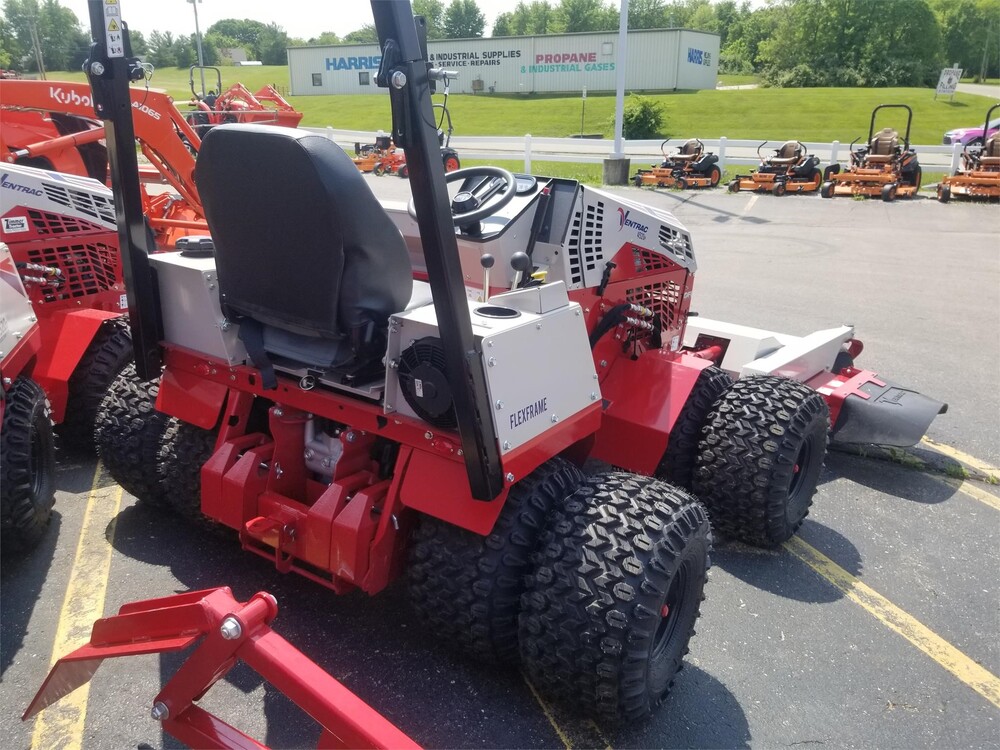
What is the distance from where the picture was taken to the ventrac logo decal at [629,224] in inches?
157

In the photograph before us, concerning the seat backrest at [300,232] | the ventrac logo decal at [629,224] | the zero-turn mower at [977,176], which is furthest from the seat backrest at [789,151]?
the seat backrest at [300,232]

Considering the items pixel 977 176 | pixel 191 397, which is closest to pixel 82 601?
pixel 191 397

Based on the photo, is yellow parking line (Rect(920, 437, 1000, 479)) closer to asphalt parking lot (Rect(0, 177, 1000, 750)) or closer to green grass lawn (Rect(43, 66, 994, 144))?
asphalt parking lot (Rect(0, 177, 1000, 750))

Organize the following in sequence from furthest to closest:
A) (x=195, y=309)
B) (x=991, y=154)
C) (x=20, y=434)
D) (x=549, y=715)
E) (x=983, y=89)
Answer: (x=983, y=89) < (x=991, y=154) < (x=20, y=434) < (x=195, y=309) < (x=549, y=715)

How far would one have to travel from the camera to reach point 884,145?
17734 millimetres

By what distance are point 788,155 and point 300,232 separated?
1873cm

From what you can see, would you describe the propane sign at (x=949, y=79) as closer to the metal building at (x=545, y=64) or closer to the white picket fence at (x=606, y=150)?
the white picket fence at (x=606, y=150)

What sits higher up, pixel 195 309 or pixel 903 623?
pixel 195 309

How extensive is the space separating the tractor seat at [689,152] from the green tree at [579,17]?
22.2 metres

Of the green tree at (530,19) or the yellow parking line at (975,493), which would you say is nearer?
the yellow parking line at (975,493)

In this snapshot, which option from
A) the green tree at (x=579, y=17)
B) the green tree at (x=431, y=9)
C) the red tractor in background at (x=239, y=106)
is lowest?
the red tractor in background at (x=239, y=106)

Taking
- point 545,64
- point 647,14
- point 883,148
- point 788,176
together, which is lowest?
point 788,176

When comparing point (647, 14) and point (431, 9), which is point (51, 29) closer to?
point (431, 9)

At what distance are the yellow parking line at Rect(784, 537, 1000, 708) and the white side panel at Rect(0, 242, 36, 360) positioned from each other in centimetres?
397
